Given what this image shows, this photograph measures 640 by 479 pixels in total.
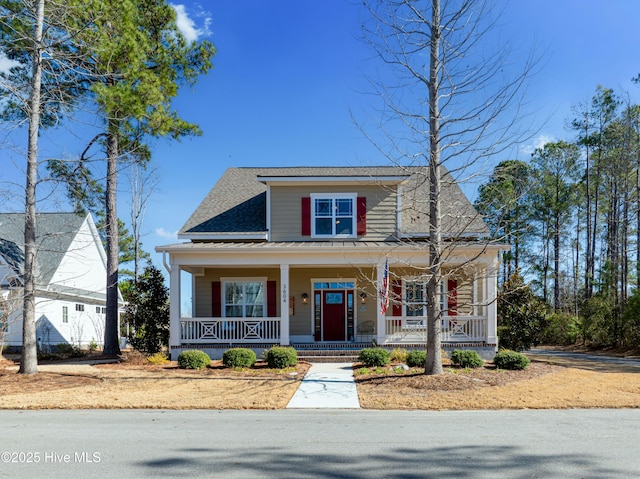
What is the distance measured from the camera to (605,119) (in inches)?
1049

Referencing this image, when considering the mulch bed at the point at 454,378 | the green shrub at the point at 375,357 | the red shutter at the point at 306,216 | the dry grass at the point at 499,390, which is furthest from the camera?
the red shutter at the point at 306,216

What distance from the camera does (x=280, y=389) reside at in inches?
416

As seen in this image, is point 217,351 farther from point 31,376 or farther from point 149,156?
point 149,156

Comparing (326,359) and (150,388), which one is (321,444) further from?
(326,359)

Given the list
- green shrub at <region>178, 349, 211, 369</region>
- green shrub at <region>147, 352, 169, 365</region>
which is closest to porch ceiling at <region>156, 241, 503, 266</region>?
green shrub at <region>147, 352, 169, 365</region>

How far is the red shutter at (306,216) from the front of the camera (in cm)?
1733

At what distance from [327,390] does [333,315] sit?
7335 millimetres

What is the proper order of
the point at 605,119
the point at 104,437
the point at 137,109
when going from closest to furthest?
the point at 104,437 < the point at 137,109 < the point at 605,119

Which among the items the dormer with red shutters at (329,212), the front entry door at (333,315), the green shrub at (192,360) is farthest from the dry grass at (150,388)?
the dormer with red shutters at (329,212)

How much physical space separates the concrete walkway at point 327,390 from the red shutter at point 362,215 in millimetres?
5519

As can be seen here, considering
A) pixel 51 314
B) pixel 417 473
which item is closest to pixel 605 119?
pixel 417 473

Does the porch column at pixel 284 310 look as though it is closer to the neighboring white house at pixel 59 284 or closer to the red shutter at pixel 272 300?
the red shutter at pixel 272 300

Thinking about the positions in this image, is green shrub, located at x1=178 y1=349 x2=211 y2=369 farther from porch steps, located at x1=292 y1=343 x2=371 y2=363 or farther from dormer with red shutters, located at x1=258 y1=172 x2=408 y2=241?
dormer with red shutters, located at x1=258 y1=172 x2=408 y2=241

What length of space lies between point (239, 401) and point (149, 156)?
11.9 metres
